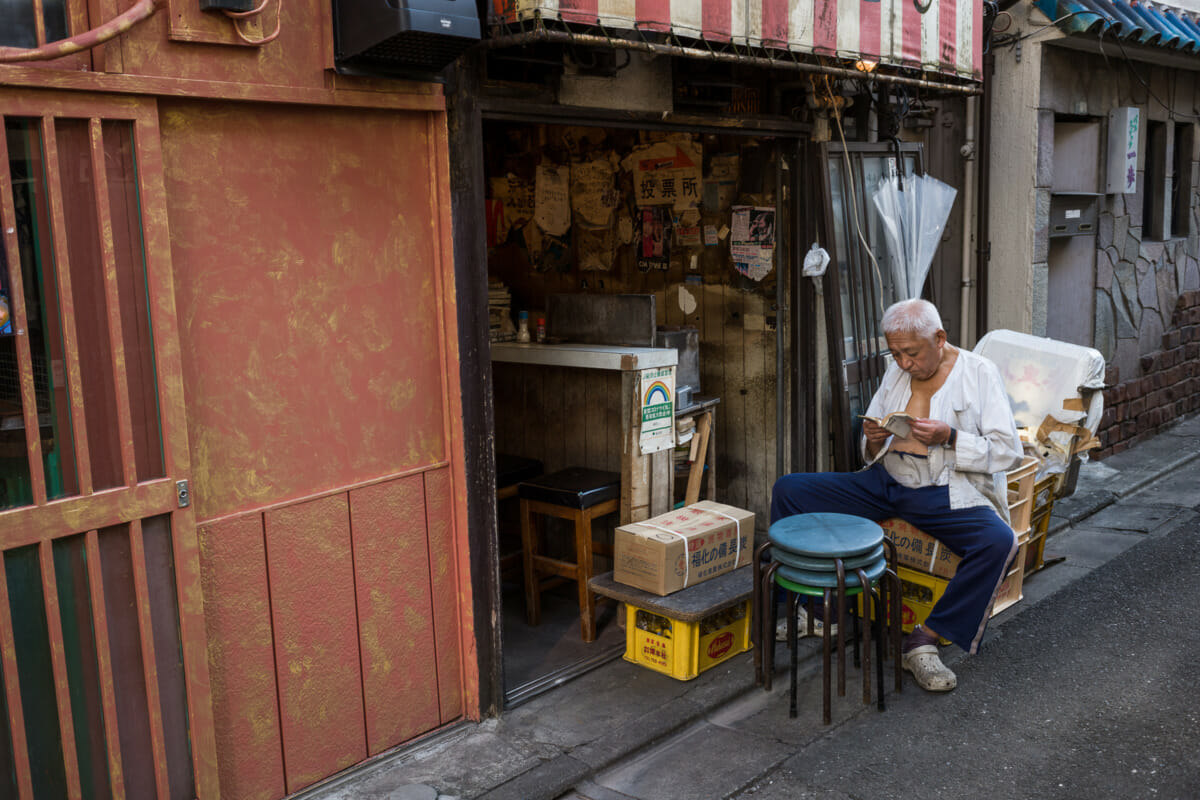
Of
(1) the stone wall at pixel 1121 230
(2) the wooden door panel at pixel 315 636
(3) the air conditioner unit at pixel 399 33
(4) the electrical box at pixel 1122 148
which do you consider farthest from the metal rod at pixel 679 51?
(4) the electrical box at pixel 1122 148

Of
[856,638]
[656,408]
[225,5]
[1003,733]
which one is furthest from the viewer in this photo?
[656,408]

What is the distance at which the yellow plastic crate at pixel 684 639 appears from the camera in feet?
17.8

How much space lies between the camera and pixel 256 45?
12.6 ft

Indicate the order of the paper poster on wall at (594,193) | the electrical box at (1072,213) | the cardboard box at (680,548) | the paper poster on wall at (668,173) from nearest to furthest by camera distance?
the cardboard box at (680,548) → the paper poster on wall at (668,173) → the paper poster on wall at (594,193) → the electrical box at (1072,213)

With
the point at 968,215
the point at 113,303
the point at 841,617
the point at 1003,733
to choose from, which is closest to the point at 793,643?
the point at 841,617

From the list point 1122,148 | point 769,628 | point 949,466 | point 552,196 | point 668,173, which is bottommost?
point 769,628

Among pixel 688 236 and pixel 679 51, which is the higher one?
pixel 679 51

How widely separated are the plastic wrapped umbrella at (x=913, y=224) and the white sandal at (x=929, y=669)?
268cm

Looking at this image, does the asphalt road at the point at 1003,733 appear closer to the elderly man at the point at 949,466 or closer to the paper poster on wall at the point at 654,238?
the elderly man at the point at 949,466

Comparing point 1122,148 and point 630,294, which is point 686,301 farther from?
point 1122,148

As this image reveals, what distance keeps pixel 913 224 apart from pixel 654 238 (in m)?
1.84

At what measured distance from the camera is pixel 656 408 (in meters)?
6.00

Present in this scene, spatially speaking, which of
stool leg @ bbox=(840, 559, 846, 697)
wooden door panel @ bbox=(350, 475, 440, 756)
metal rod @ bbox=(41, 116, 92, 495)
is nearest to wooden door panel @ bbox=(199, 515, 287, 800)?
wooden door panel @ bbox=(350, 475, 440, 756)

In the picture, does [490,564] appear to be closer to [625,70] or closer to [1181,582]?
[625,70]
